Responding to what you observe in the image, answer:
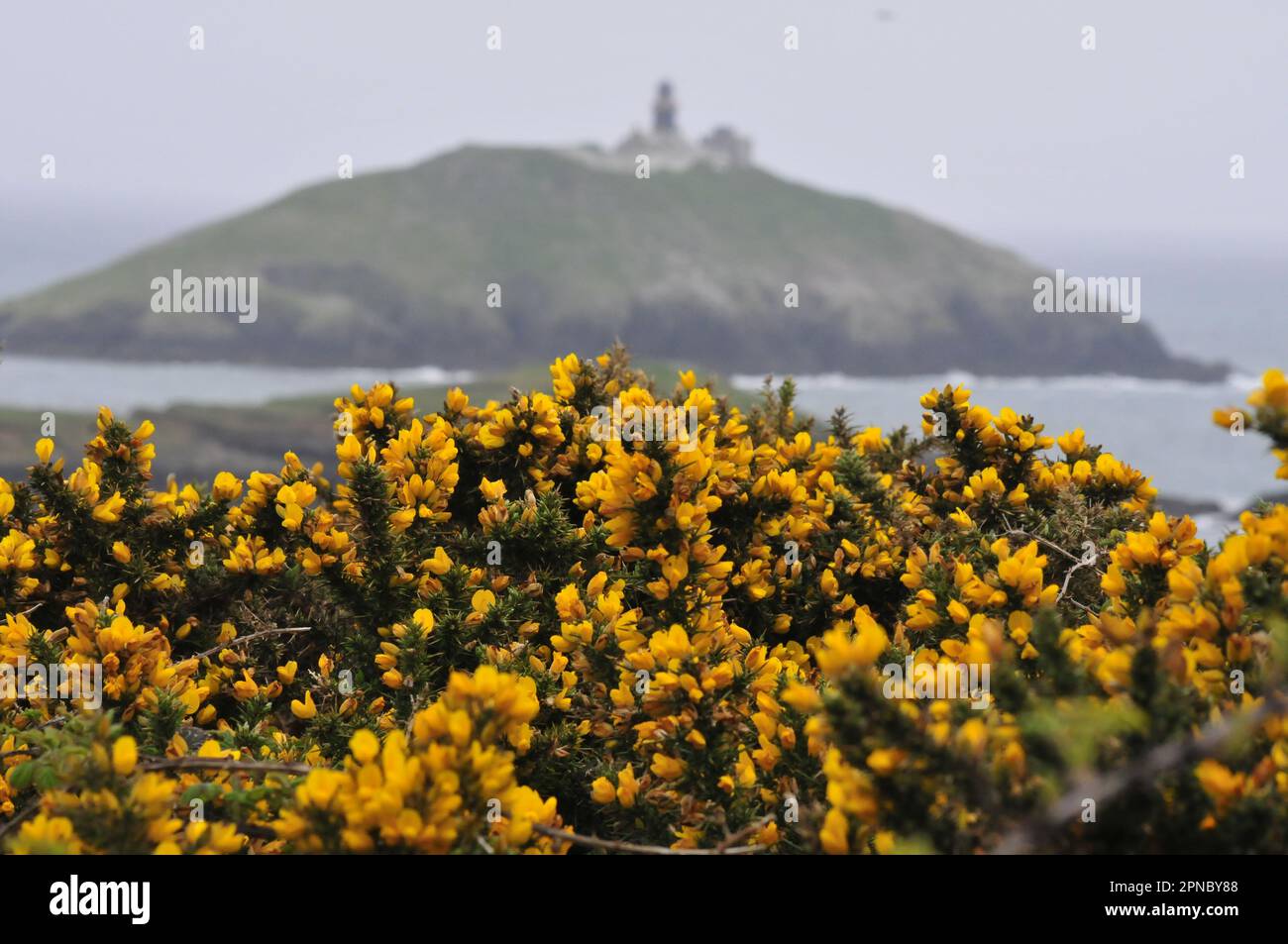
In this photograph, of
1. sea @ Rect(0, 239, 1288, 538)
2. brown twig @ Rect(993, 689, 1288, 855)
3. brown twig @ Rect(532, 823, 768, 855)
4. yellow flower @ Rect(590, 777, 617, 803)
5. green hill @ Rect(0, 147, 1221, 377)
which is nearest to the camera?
brown twig @ Rect(993, 689, 1288, 855)

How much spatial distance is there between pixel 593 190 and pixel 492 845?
15873 centimetres

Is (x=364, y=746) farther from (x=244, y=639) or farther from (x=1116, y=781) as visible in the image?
(x=244, y=639)

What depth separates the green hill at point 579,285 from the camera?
400 ft

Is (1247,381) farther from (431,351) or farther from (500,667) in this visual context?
(500,667)

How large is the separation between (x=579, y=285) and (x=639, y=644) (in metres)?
134

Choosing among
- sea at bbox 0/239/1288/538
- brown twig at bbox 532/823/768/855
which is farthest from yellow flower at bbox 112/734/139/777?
sea at bbox 0/239/1288/538

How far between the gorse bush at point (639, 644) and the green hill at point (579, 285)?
113371 mm

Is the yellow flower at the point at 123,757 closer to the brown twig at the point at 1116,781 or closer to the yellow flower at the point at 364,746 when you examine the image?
the yellow flower at the point at 364,746

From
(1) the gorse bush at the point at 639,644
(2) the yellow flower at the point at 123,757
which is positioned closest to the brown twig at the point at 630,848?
(1) the gorse bush at the point at 639,644

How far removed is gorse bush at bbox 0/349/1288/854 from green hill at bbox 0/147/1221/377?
11337 cm

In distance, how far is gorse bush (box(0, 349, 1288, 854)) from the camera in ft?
6.21

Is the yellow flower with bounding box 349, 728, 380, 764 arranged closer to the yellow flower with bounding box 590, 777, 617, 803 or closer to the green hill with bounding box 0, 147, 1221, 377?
the yellow flower with bounding box 590, 777, 617, 803

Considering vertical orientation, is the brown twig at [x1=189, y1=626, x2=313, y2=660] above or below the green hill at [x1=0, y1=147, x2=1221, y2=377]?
below
